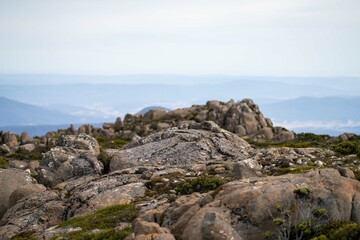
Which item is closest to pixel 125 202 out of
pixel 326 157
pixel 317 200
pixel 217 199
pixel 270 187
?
pixel 217 199

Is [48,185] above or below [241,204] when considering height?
below

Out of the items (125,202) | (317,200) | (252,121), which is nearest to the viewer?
(317,200)

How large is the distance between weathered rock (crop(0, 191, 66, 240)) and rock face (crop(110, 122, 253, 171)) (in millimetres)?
7031

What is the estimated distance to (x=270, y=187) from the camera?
21.2 m

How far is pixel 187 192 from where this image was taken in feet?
92.9

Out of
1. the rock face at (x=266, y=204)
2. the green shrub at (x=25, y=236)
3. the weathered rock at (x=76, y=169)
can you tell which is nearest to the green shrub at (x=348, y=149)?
the rock face at (x=266, y=204)

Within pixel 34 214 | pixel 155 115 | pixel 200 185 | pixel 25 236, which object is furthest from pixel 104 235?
pixel 155 115

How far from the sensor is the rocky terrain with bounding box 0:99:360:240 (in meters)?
19.6

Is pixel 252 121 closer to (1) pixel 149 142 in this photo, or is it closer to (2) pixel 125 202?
(1) pixel 149 142

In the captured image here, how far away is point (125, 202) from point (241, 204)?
441 inches

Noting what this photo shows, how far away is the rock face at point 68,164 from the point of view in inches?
1513

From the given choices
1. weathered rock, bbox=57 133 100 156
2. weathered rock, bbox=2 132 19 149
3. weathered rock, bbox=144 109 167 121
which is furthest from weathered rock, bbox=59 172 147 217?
weathered rock, bbox=144 109 167 121

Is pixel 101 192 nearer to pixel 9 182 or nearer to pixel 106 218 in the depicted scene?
pixel 106 218

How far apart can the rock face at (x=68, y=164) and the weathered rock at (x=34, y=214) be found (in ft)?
15.4
